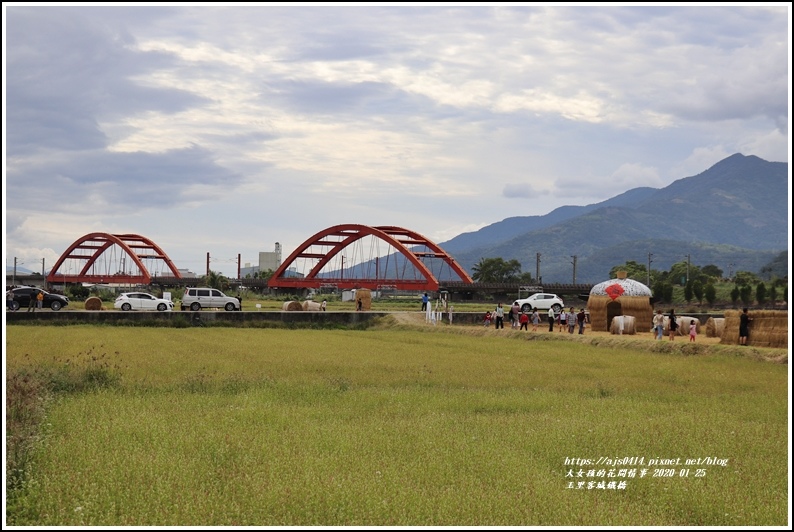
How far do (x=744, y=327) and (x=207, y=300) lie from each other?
124 ft

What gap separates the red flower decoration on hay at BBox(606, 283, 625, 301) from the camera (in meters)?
40.9

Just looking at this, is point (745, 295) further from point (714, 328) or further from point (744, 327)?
point (744, 327)

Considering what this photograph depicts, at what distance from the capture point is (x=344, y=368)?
936 inches

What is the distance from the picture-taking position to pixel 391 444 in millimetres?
12555

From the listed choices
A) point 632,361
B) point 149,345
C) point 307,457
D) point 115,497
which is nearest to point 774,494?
point 307,457

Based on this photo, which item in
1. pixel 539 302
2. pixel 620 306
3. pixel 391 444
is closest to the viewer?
pixel 391 444

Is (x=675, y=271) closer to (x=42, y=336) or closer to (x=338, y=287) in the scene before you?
(x=338, y=287)

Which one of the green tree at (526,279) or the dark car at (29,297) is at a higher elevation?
the green tree at (526,279)

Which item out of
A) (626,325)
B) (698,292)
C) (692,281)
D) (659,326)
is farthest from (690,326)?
(692,281)

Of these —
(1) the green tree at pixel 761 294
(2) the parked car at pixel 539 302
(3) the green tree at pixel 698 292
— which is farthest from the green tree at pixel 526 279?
(2) the parked car at pixel 539 302

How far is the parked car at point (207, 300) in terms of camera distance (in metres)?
57.6

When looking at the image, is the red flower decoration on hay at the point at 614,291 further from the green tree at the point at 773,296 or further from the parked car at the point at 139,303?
the green tree at the point at 773,296

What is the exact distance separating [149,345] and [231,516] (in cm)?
2250

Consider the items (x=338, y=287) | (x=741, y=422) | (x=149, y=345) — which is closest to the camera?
(x=741, y=422)
